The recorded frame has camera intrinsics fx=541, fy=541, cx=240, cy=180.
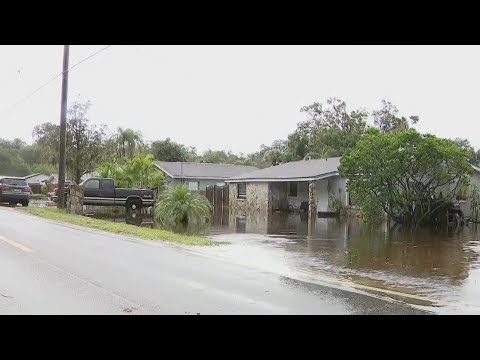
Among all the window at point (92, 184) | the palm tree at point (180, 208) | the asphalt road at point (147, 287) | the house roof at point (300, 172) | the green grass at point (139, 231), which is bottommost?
the asphalt road at point (147, 287)

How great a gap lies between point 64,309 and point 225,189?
1240 inches

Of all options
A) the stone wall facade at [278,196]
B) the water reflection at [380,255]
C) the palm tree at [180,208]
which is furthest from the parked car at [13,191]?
the stone wall facade at [278,196]

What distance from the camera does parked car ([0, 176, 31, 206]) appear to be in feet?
97.6

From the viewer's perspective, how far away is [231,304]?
7242mm

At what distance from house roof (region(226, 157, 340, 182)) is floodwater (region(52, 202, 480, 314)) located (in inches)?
466

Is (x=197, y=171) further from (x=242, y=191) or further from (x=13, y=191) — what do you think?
(x=13, y=191)

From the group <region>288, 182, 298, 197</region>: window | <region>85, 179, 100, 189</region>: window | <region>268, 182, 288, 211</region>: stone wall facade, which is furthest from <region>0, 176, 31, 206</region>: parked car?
<region>288, 182, 298, 197</region>: window

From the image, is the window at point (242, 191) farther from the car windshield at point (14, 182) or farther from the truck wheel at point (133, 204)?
the car windshield at point (14, 182)

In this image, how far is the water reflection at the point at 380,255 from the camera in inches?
371

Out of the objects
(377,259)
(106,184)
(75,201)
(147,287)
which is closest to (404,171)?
(377,259)

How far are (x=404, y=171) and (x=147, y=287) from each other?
51.8 feet

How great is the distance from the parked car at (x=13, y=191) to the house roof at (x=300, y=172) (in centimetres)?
1431
